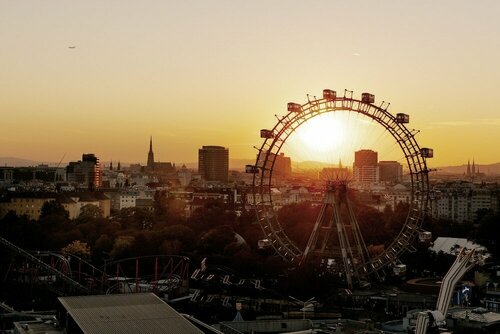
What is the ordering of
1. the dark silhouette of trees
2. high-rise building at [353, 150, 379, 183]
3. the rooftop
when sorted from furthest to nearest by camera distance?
high-rise building at [353, 150, 379, 183] → the dark silhouette of trees → the rooftop

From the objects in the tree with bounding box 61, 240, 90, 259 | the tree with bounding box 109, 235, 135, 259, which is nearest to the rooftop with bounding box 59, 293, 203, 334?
the tree with bounding box 109, 235, 135, 259

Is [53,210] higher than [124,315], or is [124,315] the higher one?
[53,210]

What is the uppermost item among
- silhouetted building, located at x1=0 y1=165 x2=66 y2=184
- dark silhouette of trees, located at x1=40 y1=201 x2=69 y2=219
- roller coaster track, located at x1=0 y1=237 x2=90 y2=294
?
silhouetted building, located at x1=0 y1=165 x2=66 y2=184

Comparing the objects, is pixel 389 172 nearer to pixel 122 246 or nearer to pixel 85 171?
pixel 85 171

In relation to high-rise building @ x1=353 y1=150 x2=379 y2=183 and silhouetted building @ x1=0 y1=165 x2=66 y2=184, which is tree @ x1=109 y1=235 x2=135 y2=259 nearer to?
high-rise building @ x1=353 y1=150 x2=379 y2=183

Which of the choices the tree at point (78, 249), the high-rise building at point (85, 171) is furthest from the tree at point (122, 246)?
the high-rise building at point (85, 171)

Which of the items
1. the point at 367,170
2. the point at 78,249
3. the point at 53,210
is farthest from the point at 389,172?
the point at 78,249
